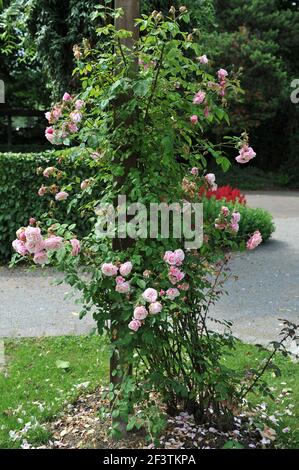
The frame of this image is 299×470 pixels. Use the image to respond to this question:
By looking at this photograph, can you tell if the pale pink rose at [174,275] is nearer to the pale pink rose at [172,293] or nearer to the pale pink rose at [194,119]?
the pale pink rose at [172,293]

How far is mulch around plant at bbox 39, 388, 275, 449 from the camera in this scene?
2.97 metres

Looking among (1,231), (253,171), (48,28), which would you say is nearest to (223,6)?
(253,171)

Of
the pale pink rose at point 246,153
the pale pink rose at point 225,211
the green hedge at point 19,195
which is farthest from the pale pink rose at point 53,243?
the green hedge at point 19,195

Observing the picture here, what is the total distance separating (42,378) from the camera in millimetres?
3996

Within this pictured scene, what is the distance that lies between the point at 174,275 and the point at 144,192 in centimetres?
43

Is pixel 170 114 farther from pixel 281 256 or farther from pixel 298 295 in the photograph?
pixel 281 256

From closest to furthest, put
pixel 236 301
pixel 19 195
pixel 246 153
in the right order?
pixel 246 153 → pixel 236 301 → pixel 19 195

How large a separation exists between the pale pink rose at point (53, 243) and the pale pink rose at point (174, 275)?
20.0 inches

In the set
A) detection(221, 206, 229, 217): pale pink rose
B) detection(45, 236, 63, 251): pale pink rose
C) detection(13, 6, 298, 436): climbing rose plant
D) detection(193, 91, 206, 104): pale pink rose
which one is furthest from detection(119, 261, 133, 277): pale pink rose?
detection(193, 91, 206, 104): pale pink rose

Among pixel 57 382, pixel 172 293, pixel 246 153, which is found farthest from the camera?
pixel 57 382

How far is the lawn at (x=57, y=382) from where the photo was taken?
3.25 m

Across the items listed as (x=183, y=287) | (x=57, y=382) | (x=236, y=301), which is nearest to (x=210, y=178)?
(x=183, y=287)

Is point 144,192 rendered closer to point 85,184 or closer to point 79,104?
point 85,184

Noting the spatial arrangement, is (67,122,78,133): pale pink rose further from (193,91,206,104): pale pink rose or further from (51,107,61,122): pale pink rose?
(193,91,206,104): pale pink rose
